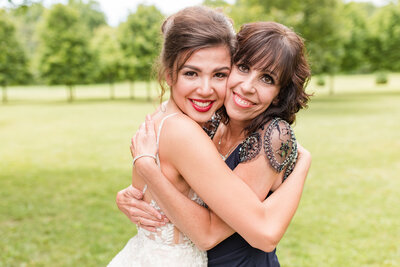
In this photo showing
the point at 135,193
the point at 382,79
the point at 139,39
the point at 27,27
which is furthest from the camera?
the point at 27,27

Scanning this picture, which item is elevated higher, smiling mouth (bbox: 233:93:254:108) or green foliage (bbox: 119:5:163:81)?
smiling mouth (bbox: 233:93:254:108)

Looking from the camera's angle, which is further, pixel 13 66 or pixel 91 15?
pixel 91 15

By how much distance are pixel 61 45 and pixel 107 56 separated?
471cm

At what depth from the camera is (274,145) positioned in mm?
1959

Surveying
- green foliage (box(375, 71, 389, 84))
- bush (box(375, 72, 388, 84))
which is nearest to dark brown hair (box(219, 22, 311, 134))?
green foliage (box(375, 71, 389, 84))

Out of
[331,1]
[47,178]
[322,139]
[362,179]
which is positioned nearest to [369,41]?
[331,1]

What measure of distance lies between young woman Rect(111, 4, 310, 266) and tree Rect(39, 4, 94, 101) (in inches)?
1394

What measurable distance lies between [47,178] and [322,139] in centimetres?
960

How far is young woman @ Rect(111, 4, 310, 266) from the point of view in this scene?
181 cm

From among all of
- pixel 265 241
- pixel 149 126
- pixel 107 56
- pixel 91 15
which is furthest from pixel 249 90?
pixel 91 15

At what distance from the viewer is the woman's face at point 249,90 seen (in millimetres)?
2055

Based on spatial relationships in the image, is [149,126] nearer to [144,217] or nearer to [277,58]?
[144,217]

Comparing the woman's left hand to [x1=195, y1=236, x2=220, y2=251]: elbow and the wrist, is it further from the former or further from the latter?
[x1=195, y1=236, x2=220, y2=251]: elbow

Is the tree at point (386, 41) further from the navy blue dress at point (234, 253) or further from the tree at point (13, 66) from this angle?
the navy blue dress at point (234, 253)
